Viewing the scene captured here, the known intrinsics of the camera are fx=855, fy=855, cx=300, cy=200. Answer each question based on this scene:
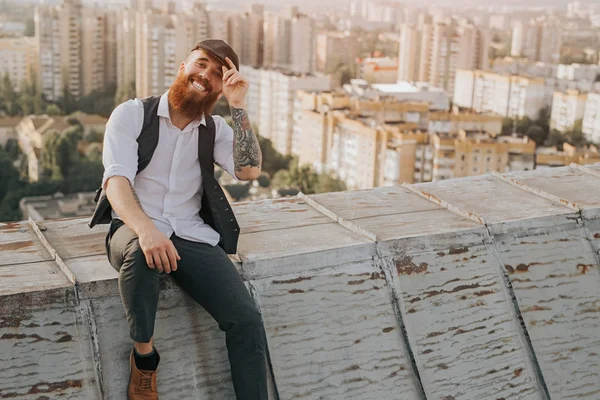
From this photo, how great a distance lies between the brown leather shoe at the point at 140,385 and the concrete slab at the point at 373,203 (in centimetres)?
33

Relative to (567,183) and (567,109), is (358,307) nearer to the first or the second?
(567,183)

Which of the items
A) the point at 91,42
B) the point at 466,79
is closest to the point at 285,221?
the point at 91,42

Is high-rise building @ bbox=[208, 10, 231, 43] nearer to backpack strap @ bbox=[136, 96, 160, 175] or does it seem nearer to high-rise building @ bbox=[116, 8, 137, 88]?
high-rise building @ bbox=[116, 8, 137, 88]

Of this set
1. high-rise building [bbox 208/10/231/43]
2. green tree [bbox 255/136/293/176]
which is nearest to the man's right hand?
→ green tree [bbox 255/136/293/176]

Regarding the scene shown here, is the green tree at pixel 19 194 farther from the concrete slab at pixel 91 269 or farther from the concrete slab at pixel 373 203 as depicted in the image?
the concrete slab at pixel 91 269

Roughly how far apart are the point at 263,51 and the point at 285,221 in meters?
22.8

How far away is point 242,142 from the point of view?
87 centimetres

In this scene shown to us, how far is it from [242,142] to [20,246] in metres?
Result: 0.24

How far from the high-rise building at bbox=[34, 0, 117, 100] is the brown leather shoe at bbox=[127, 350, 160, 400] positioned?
745 inches

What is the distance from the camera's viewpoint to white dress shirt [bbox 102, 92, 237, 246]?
31.6 inches

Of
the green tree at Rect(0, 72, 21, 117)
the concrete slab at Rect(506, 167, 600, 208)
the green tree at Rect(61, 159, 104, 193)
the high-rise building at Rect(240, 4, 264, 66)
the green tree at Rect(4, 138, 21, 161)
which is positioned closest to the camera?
the concrete slab at Rect(506, 167, 600, 208)

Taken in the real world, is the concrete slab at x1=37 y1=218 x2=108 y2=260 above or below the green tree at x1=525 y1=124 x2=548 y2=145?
above

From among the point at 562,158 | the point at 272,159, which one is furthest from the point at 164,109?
the point at 272,159

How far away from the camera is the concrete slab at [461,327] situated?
82 centimetres
